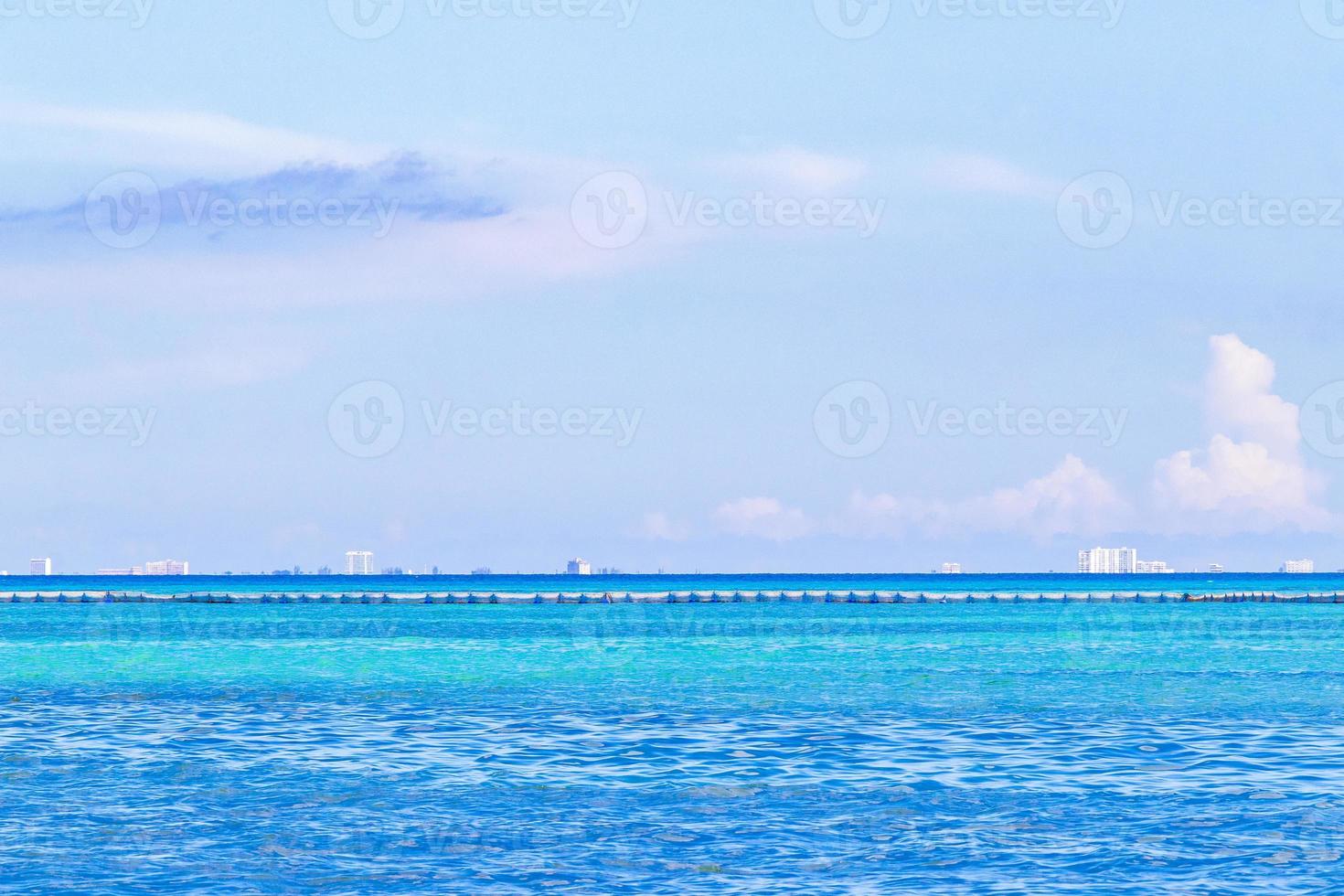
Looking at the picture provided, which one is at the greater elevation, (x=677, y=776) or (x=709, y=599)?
(x=709, y=599)

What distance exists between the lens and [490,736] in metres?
33.2

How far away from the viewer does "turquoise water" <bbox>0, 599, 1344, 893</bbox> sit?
19.1 meters

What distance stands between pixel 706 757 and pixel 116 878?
13.1 meters

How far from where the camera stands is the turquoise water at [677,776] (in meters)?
19.1

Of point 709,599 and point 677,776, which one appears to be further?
point 709,599

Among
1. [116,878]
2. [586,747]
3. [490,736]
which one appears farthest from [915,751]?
[116,878]

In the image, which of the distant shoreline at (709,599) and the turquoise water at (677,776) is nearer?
the turquoise water at (677,776)

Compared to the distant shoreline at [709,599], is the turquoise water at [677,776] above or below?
below

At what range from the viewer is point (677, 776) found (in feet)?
87.5

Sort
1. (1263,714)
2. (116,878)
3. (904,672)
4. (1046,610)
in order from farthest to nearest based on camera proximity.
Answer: (1046,610) → (904,672) → (1263,714) → (116,878)

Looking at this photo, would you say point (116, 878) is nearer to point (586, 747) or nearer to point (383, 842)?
point (383, 842)

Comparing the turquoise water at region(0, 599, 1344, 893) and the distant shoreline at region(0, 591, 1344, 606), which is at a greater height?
the distant shoreline at region(0, 591, 1344, 606)

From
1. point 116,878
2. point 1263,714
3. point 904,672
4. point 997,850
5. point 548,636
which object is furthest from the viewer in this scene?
point 548,636

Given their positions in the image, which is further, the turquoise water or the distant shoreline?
the distant shoreline
